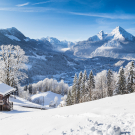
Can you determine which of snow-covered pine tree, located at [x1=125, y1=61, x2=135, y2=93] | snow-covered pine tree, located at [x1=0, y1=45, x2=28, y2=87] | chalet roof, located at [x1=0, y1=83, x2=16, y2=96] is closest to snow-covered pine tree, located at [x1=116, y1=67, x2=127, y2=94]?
snow-covered pine tree, located at [x1=125, y1=61, x2=135, y2=93]

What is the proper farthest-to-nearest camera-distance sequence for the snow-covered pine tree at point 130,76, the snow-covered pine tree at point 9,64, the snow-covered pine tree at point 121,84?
the snow-covered pine tree at point 121,84
the snow-covered pine tree at point 130,76
the snow-covered pine tree at point 9,64

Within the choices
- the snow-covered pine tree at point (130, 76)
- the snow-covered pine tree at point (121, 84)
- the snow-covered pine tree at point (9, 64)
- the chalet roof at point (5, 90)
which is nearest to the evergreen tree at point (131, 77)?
the snow-covered pine tree at point (130, 76)

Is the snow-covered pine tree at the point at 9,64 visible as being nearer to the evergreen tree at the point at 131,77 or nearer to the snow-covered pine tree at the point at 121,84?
the snow-covered pine tree at the point at 121,84

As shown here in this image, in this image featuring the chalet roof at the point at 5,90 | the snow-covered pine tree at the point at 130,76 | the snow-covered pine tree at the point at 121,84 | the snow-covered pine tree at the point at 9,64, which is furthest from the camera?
the snow-covered pine tree at the point at 121,84

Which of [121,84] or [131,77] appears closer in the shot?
[131,77]

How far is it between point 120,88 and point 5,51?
29.2 meters

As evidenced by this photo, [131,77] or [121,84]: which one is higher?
[131,77]

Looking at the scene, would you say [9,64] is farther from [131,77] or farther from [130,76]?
[131,77]

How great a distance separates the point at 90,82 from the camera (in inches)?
1332

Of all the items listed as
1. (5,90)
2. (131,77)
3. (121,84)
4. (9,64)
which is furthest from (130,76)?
(9,64)

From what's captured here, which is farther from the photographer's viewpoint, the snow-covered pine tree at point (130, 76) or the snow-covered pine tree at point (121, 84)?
the snow-covered pine tree at point (121, 84)

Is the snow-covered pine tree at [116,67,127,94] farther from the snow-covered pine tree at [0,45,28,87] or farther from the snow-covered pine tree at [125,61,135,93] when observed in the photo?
the snow-covered pine tree at [0,45,28,87]

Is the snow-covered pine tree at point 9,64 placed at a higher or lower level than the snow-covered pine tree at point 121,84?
higher

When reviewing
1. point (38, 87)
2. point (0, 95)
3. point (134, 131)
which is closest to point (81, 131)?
point (134, 131)
